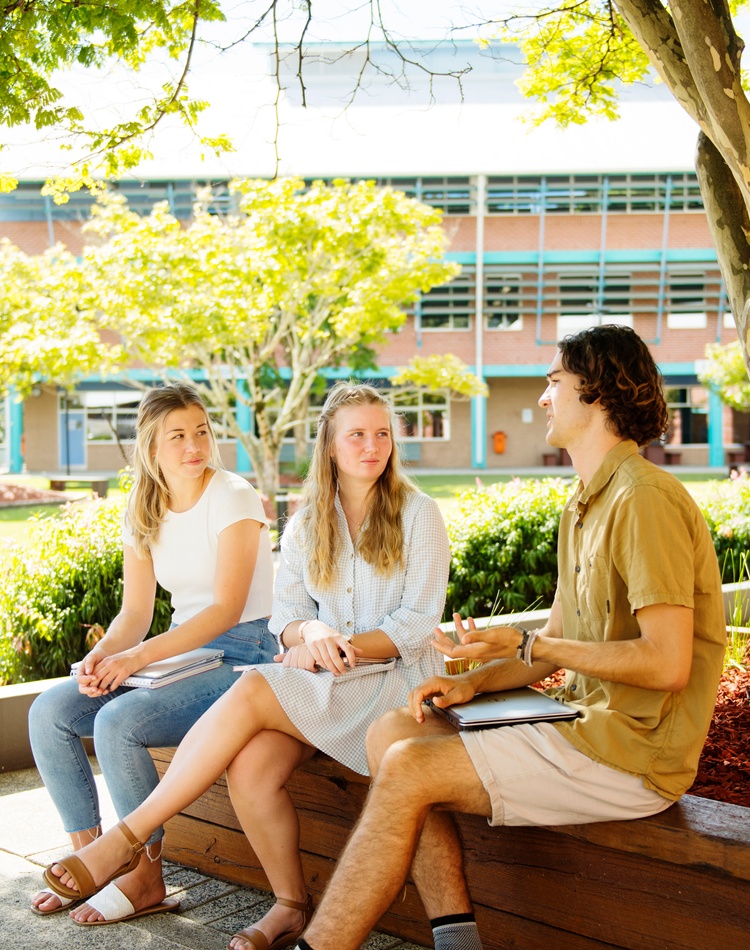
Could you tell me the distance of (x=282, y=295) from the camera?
17625 millimetres

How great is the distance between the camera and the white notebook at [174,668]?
354 centimetres

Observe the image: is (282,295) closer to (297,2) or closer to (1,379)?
(1,379)

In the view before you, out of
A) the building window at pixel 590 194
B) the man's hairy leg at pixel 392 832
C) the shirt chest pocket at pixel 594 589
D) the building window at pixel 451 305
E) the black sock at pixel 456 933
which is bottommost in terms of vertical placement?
the black sock at pixel 456 933

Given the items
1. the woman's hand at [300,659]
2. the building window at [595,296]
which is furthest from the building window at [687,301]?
the woman's hand at [300,659]

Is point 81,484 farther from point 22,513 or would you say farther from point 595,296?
point 595,296

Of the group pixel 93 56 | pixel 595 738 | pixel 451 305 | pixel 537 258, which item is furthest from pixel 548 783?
pixel 537 258

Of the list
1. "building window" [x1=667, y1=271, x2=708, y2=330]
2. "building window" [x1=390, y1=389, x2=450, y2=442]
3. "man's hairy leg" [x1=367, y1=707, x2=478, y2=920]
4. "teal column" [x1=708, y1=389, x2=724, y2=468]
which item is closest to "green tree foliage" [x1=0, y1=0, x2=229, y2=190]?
"man's hairy leg" [x1=367, y1=707, x2=478, y2=920]

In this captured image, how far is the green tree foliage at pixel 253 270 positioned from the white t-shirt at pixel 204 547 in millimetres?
13462

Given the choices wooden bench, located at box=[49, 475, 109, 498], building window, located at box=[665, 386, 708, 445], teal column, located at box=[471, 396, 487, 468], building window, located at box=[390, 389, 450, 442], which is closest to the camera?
wooden bench, located at box=[49, 475, 109, 498]

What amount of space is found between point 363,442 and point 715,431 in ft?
119

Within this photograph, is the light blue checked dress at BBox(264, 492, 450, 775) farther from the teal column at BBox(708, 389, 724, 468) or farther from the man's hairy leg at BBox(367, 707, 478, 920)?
the teal column at BBox(708, 389, 724, 468)

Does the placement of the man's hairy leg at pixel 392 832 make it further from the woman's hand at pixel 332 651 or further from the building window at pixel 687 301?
the building window at pixel 687 301

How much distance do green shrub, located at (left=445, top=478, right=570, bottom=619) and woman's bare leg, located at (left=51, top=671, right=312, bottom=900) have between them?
4.14 metres

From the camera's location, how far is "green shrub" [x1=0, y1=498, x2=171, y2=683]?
6.14m
